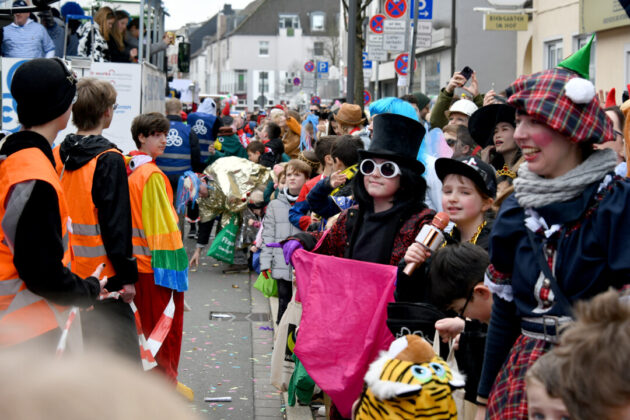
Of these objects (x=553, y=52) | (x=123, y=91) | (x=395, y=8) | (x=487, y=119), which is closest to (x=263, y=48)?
(x=553, y=52)

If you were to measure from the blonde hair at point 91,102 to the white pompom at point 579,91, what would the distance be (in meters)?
2.97

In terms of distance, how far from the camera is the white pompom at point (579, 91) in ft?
9.66

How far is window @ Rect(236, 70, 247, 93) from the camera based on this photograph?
10969cm

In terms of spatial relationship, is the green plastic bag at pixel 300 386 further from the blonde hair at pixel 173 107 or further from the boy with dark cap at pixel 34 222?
the blonde hair at pixel 173 107

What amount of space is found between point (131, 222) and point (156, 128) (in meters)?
1.25

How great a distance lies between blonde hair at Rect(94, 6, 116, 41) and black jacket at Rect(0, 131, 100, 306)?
10.7 m

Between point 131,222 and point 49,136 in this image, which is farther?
point 131,222

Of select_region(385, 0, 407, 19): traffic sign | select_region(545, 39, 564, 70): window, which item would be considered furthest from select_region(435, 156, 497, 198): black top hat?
select_region(545, 39, 564, 70): window

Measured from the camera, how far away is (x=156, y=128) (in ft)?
21.3

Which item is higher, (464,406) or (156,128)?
(156,128)

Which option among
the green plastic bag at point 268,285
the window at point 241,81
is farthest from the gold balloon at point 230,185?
the window at point 241,81

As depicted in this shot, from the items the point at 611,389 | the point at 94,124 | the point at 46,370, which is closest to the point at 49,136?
the point at 94,124

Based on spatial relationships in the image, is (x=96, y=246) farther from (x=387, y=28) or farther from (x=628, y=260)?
(x=387, y=28)

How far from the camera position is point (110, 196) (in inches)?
205
